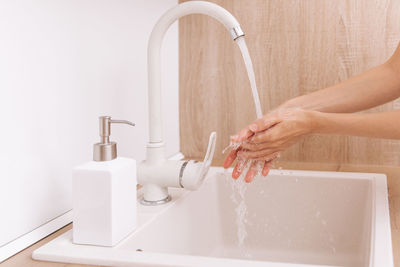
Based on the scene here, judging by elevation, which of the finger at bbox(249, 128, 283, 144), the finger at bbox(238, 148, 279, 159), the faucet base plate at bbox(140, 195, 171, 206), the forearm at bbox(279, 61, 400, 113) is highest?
the forearm at bbox(279, 61, 400, 113)

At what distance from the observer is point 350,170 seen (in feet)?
3.91

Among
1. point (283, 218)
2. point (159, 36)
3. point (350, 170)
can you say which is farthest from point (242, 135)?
point (350, 170)

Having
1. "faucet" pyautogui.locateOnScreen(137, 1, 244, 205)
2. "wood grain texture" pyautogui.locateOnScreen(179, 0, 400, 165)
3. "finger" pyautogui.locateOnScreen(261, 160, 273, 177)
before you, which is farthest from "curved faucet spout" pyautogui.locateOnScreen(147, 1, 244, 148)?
"wood grain texture" pyautogui.locateOnScreen(179, 0, 400, 165)

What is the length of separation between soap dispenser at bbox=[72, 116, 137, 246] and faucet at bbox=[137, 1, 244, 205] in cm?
19

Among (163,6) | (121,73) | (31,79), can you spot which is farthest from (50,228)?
(163,6)

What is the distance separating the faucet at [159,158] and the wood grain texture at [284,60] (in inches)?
17.9

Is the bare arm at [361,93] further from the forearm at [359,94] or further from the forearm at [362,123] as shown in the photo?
the forearm at [362,123]

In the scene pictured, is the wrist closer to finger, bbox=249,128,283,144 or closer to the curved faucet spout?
finger, bbox=249,128,283,144

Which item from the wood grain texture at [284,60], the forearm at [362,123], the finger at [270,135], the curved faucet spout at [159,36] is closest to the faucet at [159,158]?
the curved faucet spout at [159,36]

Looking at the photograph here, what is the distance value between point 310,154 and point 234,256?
0.39 meters

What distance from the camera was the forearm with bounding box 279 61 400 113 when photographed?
1.03 m

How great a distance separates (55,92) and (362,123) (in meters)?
0.56

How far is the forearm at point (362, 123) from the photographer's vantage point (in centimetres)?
84

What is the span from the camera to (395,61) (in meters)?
1.02
